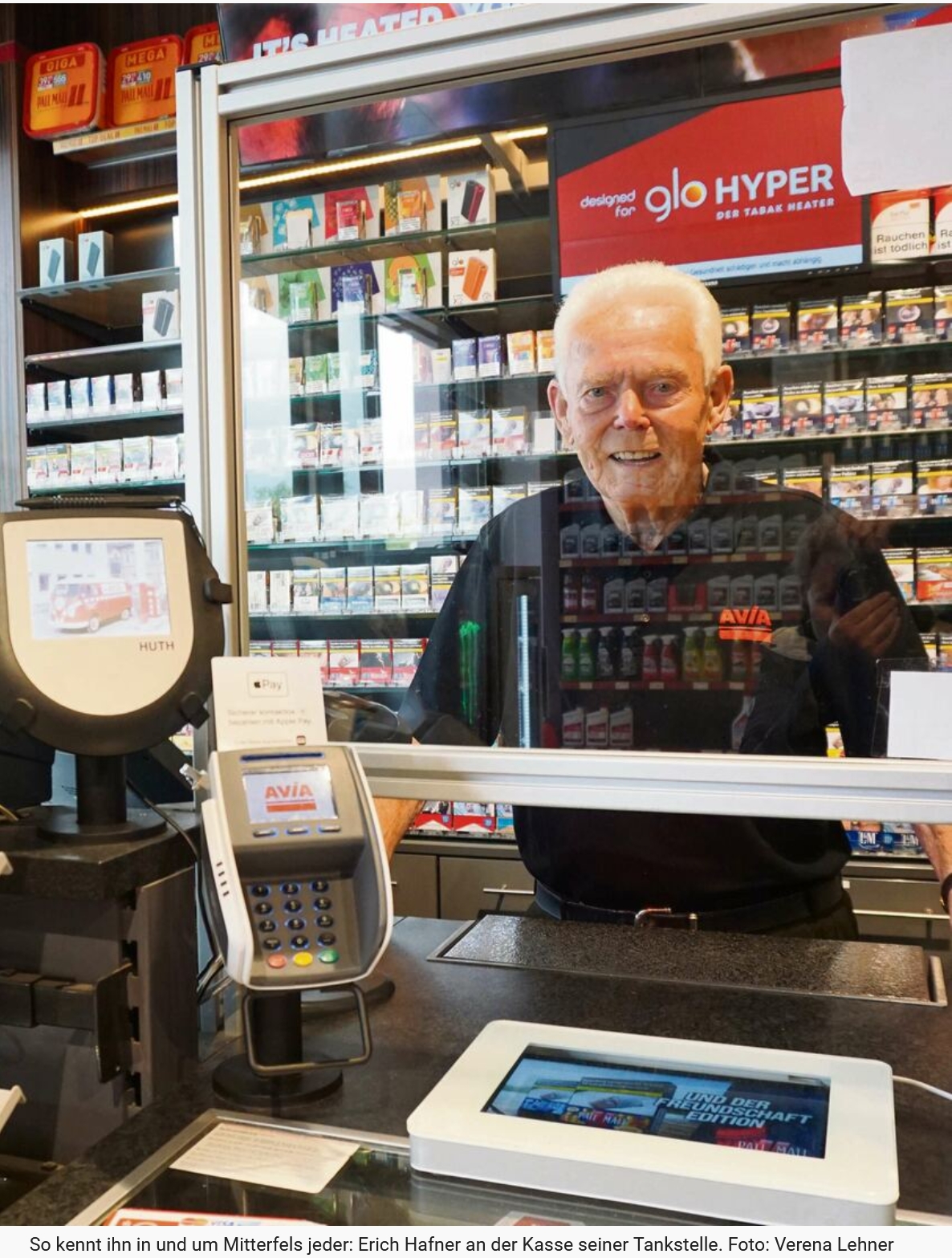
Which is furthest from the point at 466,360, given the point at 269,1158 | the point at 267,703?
the point at 269,1158

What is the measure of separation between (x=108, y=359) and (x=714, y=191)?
3.80m

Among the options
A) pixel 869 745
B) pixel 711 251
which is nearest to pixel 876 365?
pixel 711 251

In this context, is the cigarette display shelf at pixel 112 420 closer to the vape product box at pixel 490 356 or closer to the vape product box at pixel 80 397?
the vape product box at pixel 80 397

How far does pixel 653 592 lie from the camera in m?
1.28

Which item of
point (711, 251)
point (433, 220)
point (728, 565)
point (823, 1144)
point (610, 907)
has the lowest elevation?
point (610, 907)

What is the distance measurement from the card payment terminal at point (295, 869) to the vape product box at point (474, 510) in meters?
0.46

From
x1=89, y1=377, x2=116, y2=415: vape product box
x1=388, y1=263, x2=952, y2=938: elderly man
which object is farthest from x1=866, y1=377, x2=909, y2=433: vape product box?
x1=89, y1=377, x2=116, y2=415: vape product box

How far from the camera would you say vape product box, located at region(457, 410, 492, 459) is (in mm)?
1268

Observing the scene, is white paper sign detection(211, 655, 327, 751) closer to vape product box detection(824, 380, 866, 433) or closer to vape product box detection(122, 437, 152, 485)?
vape product box detection(824, 380, 866, 433)

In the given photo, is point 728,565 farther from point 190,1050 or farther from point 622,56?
point 190,1050

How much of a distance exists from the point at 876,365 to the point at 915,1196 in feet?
2.78

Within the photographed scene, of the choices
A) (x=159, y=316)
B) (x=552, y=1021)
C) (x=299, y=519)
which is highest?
(x=159, y=316)

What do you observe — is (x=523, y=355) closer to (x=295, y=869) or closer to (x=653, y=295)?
(x=653, y=295)
